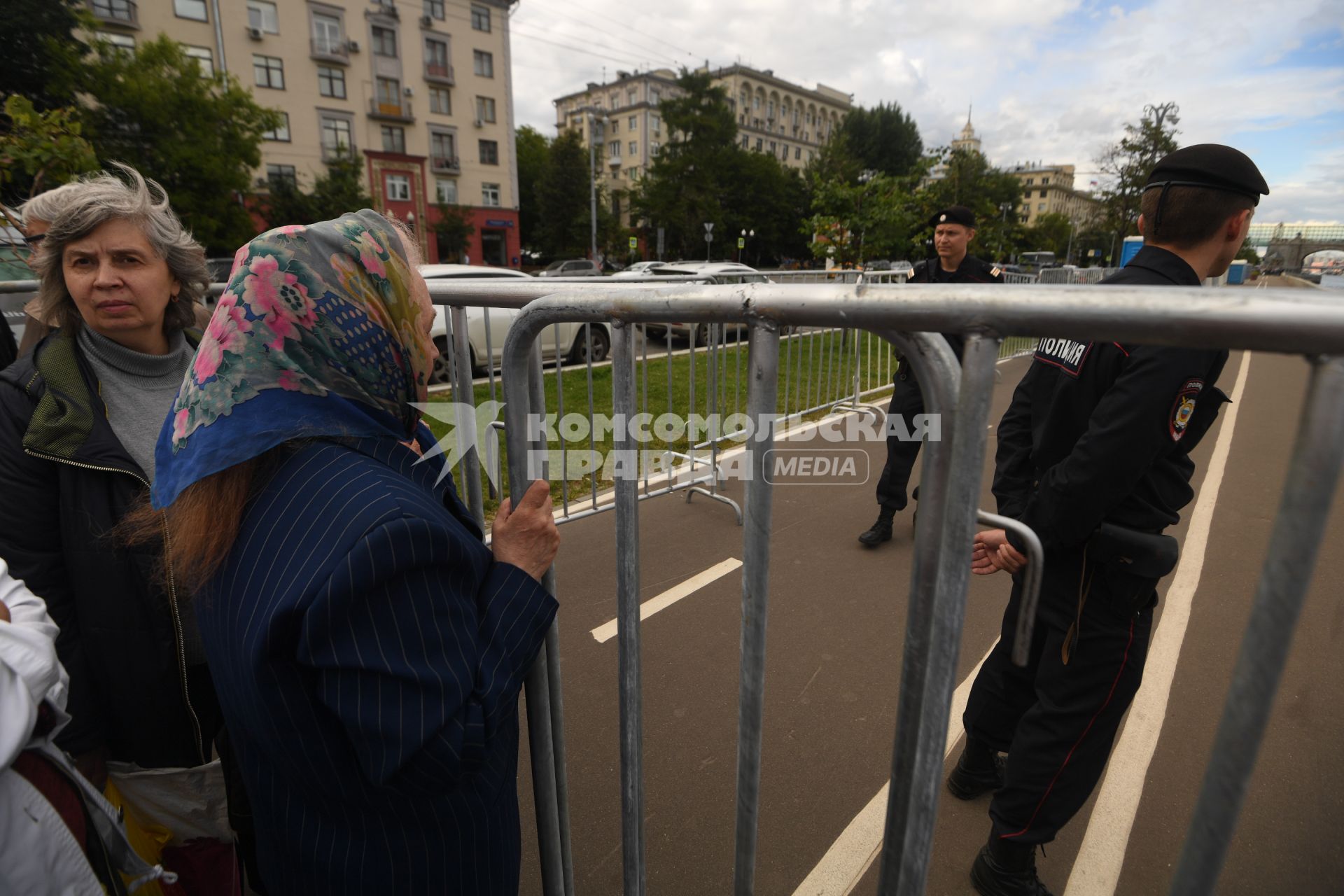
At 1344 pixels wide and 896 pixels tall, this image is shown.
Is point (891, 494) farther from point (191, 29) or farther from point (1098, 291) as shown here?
point (191, 29)

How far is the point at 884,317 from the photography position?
864 mm

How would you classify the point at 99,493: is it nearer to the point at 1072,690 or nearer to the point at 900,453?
the point at 1072,690

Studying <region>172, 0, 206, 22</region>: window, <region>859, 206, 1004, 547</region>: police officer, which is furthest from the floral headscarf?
<region>172, 0, 206, 22</region>: window

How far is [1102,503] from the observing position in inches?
71.5

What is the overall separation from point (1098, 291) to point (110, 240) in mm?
2456

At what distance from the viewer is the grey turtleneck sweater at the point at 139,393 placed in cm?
181

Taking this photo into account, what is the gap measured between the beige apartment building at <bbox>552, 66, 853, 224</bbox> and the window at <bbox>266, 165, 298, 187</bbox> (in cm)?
3512

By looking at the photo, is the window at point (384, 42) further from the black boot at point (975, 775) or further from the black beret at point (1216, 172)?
the black boot at point (975, 775)

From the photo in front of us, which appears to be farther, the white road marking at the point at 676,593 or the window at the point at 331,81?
the window at the point at 331,81

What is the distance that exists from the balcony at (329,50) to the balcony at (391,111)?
2288mm

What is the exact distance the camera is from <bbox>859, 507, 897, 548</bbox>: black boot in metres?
4.55

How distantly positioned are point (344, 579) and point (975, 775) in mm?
2405

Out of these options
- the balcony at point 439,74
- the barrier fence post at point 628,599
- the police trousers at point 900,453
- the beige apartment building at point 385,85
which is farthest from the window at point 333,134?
the barrier fence post at point 628,599

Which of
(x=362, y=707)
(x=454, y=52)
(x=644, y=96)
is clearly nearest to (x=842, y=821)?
(x=362, y=707)
